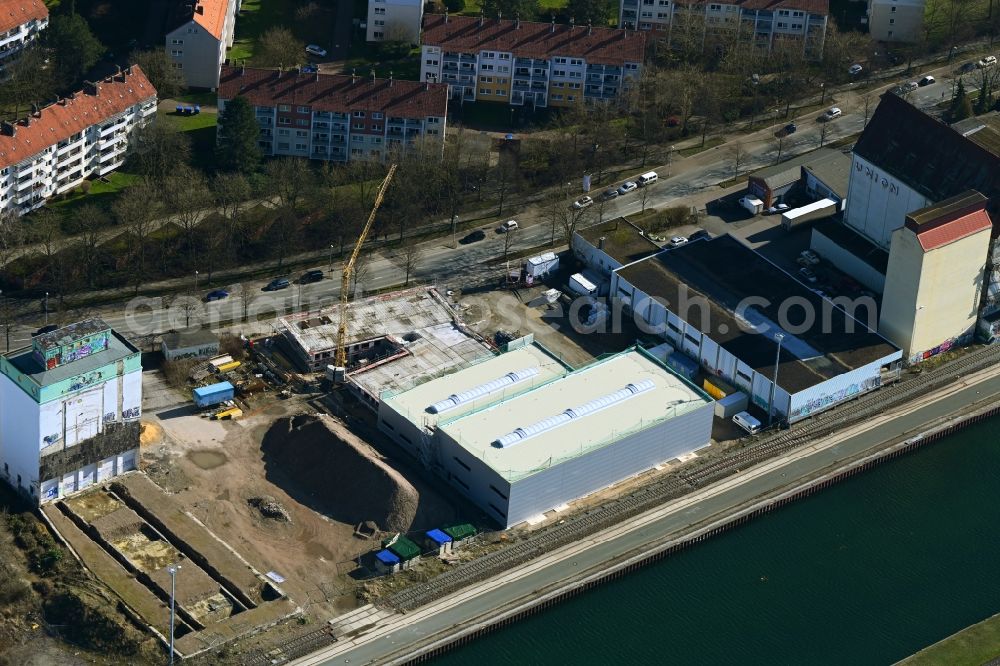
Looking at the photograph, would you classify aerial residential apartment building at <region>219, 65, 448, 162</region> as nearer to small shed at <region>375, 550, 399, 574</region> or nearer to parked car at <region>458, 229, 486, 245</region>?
parked car at <region>458, 229, 486, 245</region>

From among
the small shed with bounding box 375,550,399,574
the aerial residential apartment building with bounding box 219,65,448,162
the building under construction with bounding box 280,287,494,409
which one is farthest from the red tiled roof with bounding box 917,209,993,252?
the small shed with bounding box 375,550,399,574

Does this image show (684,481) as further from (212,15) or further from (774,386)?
(212,15)

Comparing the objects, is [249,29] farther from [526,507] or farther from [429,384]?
[526,507]

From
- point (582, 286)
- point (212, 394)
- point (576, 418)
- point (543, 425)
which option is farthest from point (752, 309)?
point (212, 394)

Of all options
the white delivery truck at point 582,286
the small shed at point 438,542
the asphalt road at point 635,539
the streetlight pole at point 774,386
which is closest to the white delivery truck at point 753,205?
the white delivery truck at point 582,286

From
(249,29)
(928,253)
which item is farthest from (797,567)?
(249,29)

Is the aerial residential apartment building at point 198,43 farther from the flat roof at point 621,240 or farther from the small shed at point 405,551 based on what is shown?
the small shed at point 405,551
